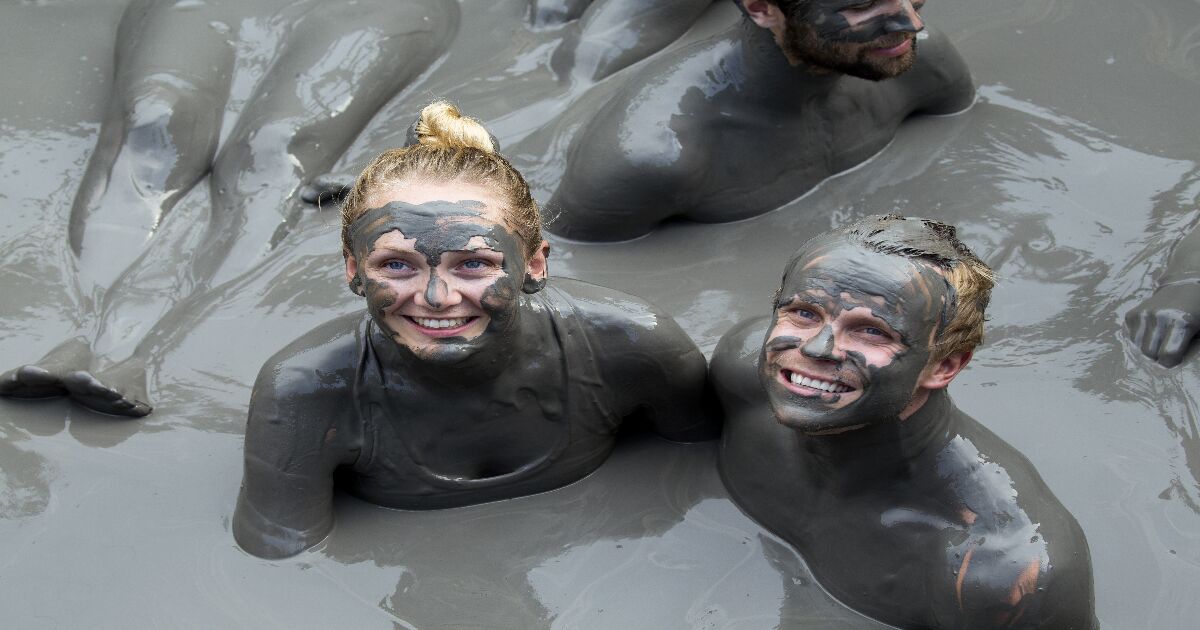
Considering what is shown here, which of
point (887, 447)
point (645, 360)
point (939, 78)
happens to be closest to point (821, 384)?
point (887, 447)

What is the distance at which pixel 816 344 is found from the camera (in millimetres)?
2891

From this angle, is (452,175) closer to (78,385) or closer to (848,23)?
(78,385)

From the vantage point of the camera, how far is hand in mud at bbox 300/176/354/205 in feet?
14.3

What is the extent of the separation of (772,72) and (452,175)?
4.29 ft

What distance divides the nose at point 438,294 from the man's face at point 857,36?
140 cm

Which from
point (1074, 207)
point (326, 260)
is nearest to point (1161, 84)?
point (1074, 207)

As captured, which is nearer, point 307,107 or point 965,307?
point 965,307

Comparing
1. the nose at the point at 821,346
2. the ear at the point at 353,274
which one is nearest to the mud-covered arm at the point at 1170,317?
the nose at the point at 821,346

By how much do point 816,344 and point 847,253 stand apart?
189mm

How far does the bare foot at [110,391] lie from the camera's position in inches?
144

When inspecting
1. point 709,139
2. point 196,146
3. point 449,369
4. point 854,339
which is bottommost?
point 196,146

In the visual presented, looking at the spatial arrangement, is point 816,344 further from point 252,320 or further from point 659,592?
point 252,320

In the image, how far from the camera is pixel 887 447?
3.07 metres

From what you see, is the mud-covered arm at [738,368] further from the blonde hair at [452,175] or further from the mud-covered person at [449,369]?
the blonde hair at [452,175]
